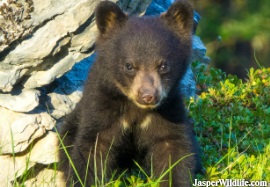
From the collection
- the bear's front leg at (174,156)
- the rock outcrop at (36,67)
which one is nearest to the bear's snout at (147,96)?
the bear's front leg at (174,156)

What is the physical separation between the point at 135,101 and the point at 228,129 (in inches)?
80.6

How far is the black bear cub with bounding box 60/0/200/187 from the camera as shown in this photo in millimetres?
7129

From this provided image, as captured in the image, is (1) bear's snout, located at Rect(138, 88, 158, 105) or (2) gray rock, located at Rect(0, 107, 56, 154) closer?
(1) bear's snout, located at Rect(138, 88, 158, 105)

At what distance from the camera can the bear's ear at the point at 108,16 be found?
733cm

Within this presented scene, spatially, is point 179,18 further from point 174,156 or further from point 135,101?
point 174,156

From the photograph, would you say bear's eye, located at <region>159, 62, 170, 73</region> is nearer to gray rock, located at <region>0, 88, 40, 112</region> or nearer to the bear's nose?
the bear's nose

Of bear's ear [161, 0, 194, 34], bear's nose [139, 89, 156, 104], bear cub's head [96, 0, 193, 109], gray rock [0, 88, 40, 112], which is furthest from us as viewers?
gray rock [0, 88, 40, 112]

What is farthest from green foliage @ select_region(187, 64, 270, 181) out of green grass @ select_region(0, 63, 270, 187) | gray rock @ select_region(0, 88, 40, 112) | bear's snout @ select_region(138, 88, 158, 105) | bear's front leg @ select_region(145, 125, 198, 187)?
gray rock @ select_region(0, 88, 40, 112)

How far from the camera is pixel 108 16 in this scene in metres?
7.44

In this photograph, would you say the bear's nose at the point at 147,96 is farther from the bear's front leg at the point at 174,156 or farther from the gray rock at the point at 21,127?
the gray rock at the point at 21,127

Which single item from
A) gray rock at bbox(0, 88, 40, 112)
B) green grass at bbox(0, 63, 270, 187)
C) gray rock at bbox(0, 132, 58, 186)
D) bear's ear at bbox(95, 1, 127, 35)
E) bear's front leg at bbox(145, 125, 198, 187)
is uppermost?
bear's ear at bbox(95, 1, 127, 35)

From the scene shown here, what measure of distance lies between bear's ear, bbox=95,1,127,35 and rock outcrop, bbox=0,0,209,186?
0.34m

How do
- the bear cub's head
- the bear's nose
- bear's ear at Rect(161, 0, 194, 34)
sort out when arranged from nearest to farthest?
1. the bear's nose
2. the bear cub's head
3. bear's ear at Rect(161, 0, 194, 34)

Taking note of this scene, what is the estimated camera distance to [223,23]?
76.7 ft
